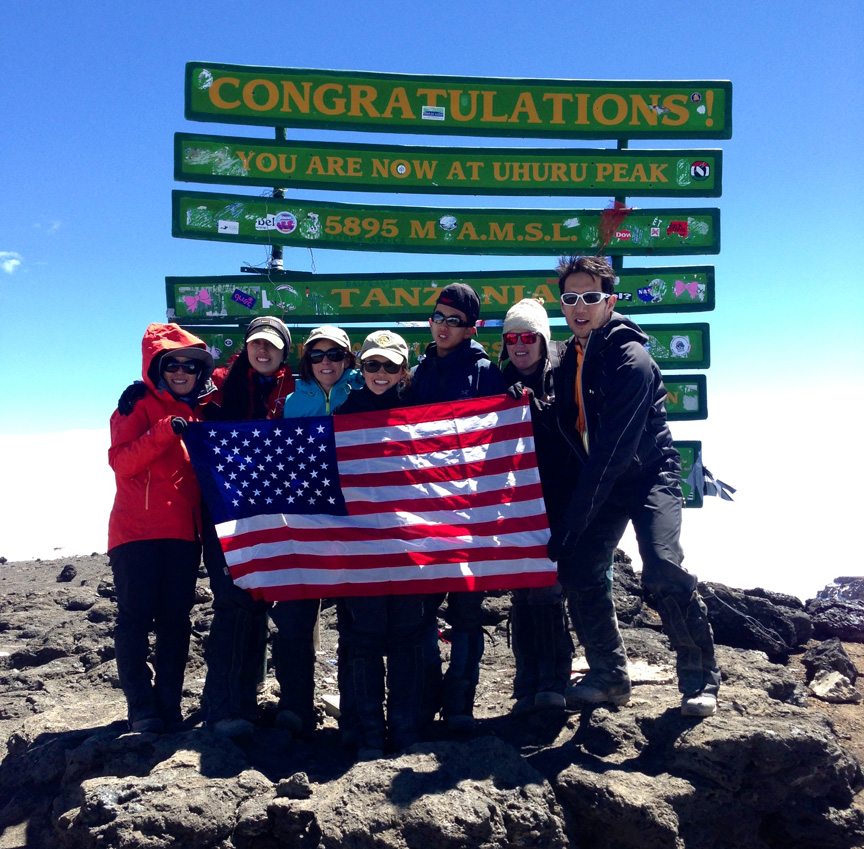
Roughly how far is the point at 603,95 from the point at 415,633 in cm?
600

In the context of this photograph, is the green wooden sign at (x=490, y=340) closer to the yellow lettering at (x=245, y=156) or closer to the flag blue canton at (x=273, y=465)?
the yellow lettering at (x=245, y=156)

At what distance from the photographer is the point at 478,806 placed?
3902 mm

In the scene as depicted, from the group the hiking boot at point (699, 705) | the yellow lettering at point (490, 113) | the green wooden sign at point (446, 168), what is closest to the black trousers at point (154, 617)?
the hiking boot at point (699, 705)

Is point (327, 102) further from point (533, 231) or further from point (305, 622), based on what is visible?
point (305, 622)

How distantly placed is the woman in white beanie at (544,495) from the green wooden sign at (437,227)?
288 cm

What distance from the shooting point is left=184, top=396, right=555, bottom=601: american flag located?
5172 mm

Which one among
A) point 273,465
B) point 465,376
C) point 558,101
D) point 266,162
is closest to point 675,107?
point 558,101

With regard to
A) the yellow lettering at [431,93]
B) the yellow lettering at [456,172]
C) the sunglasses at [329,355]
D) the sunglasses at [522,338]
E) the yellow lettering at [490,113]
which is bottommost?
the sunglasses at [329,355]

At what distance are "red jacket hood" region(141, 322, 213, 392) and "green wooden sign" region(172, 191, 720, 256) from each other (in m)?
2.63

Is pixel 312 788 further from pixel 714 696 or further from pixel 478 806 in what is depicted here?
pixel 714 696

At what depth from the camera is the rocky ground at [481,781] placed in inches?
155

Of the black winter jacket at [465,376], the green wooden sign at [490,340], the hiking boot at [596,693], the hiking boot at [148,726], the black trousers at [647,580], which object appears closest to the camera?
the black trousers at [647,580]

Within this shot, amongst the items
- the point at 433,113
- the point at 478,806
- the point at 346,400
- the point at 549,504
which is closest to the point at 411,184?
the point at 433,113

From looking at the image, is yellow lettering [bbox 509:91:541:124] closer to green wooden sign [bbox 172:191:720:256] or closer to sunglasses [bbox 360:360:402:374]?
green wooden sign [bbox 172:191:720:256]
